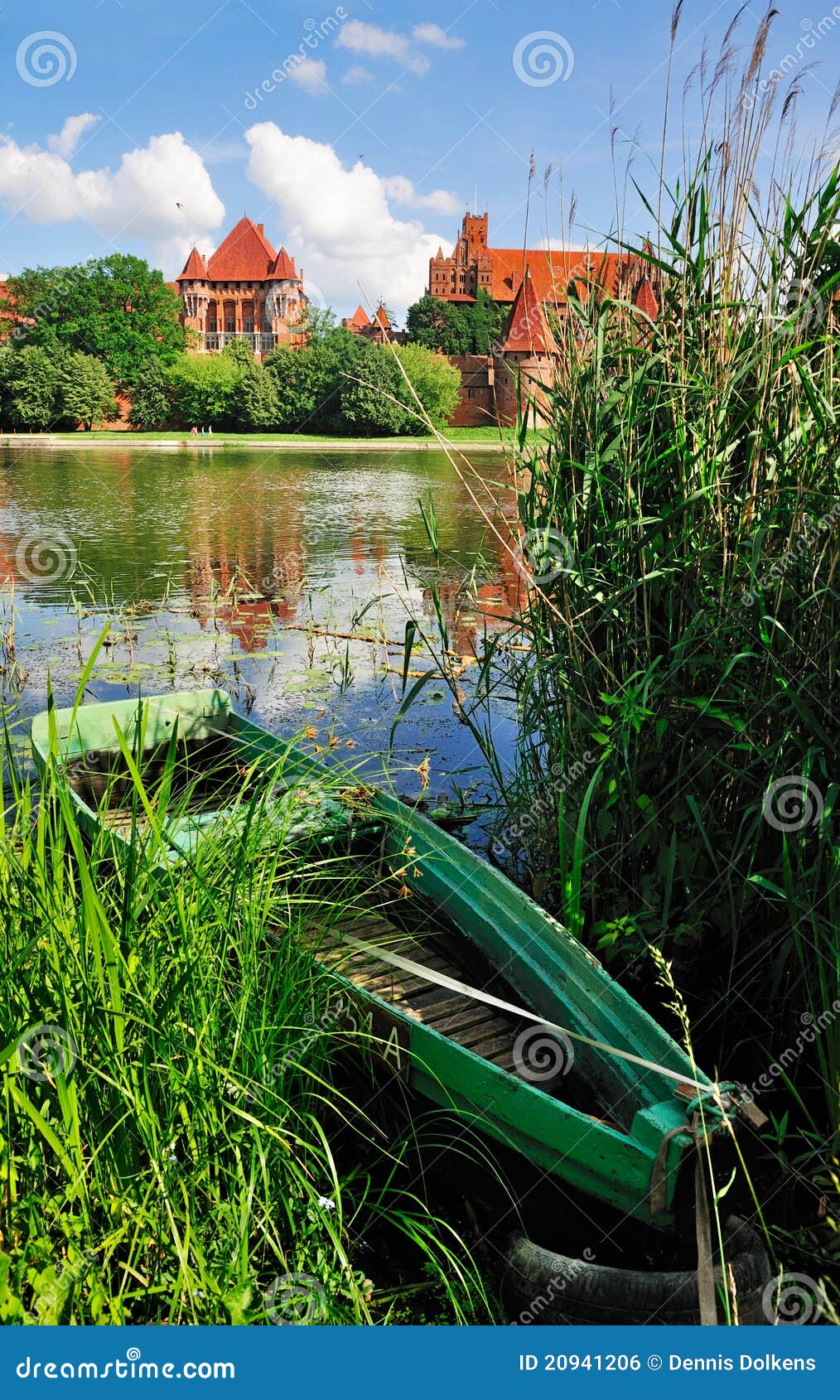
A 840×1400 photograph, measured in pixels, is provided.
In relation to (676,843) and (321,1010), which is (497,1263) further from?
(676,843)

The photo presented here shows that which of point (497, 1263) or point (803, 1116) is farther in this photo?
point (803, 1116)

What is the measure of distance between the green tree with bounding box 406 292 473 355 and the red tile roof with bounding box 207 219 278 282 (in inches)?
719

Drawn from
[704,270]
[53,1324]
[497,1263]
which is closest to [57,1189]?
[53,1324]

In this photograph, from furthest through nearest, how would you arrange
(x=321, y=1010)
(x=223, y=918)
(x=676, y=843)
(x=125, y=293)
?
(x=125, y=293), (x=676, y=843), (x=321, y=1010), (x=223, y=918)

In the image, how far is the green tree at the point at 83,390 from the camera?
48656 mm

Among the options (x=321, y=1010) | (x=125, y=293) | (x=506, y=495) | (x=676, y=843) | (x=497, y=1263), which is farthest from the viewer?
(x=125, y=293)

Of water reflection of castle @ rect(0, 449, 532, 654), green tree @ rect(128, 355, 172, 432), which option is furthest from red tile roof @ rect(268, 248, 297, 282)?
water reflection of castle @ rect(0, 449, 532, 654)

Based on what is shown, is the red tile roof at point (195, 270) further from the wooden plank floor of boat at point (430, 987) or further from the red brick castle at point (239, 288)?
the wooden plank floor of boat at point (430, 987)

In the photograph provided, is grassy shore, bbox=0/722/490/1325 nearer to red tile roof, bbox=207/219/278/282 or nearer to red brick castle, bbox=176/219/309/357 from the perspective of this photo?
red brick castle, bbox=176/219/309/357

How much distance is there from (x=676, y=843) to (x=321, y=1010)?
1.14 meters

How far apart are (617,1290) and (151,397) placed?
188ft

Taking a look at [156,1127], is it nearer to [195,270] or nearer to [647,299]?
[647,299]

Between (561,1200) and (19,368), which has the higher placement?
(19,368)

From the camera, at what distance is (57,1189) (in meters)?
1.90
